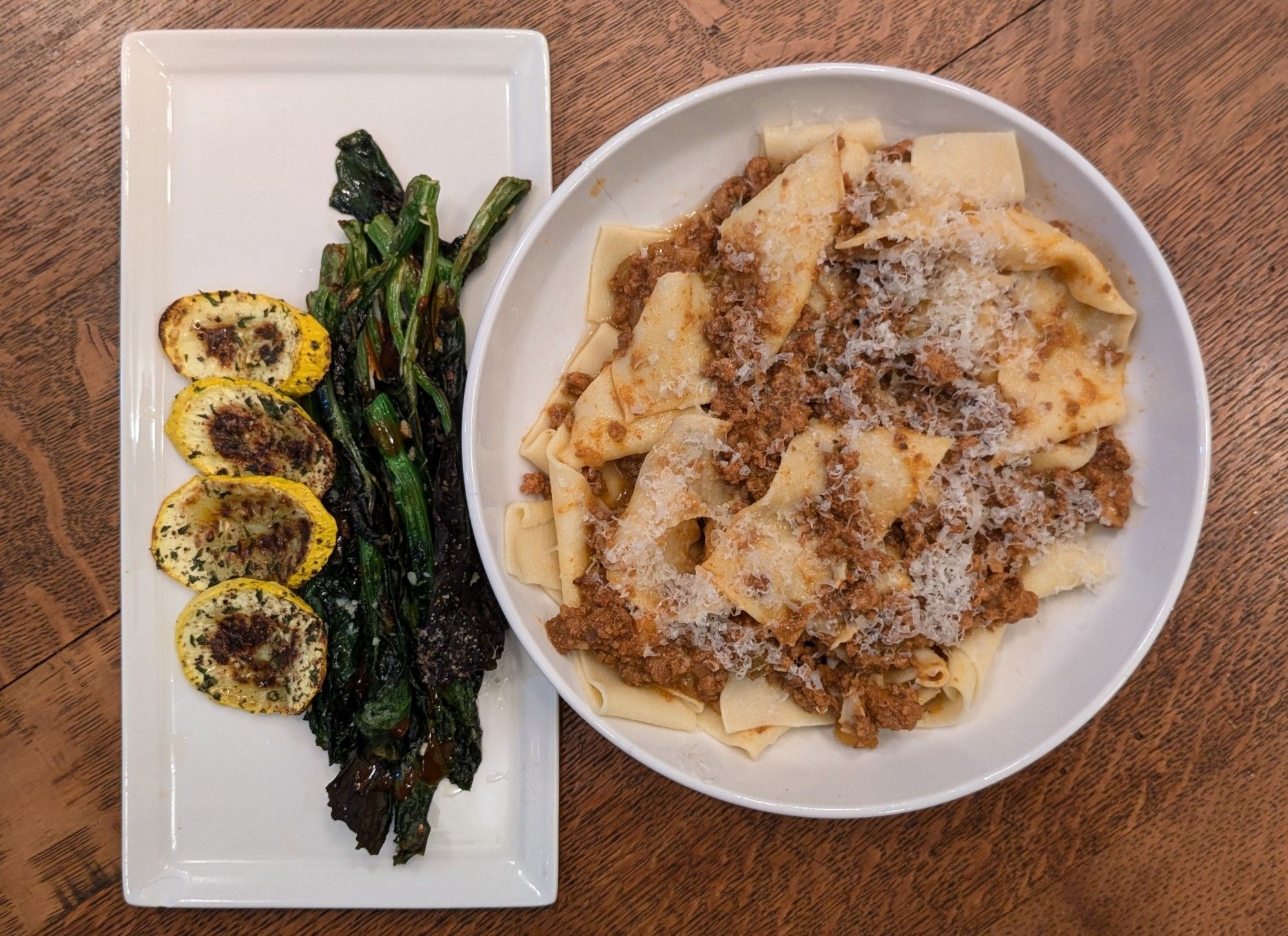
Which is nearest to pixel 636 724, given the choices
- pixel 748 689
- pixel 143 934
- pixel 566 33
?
pixel 748 689

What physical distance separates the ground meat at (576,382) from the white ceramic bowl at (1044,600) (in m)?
0.14

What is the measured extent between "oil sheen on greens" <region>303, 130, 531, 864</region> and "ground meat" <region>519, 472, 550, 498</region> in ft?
0.91

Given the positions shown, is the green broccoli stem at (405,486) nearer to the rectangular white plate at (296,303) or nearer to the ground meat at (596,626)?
the rectangular white plate at (296,303)

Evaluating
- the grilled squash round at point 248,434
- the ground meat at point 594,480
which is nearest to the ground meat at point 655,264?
the ground meat at point 594,480

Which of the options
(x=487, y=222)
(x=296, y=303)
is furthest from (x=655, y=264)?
(x=296, y=303)

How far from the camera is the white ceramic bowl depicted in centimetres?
272

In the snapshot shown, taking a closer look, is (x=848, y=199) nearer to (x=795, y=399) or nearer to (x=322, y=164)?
(x=795, y=399)

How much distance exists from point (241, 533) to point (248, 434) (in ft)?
1.40

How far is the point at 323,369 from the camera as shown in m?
3.16

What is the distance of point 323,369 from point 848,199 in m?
2.19

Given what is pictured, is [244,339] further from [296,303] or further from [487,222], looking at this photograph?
[487,222]

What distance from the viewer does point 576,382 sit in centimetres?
308

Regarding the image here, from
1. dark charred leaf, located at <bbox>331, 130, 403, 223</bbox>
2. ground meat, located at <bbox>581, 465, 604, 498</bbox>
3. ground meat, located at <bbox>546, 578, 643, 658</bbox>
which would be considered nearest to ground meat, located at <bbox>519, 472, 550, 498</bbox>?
ground meat, located at <bbox>581, 465, 604, 498</bbox>

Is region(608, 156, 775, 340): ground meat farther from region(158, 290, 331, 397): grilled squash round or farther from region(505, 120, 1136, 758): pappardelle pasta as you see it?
region(158, 290, 331, 397): grilled squash round
